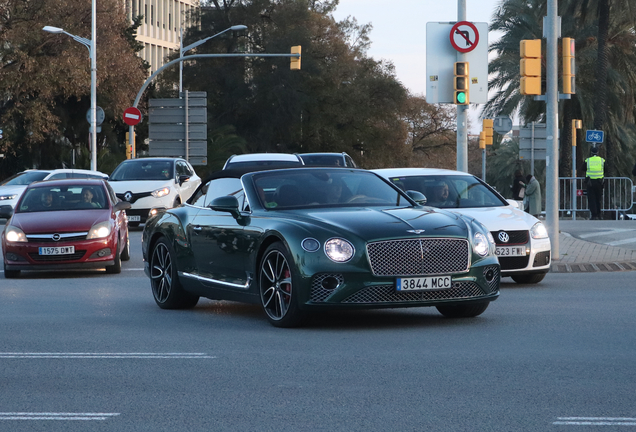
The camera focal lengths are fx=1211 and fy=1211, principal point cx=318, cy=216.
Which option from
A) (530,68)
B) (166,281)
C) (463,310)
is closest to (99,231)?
(166,281)

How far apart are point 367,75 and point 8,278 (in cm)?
5495

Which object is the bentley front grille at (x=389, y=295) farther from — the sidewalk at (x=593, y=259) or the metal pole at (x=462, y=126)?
the metal pole at (x=462, y=126)

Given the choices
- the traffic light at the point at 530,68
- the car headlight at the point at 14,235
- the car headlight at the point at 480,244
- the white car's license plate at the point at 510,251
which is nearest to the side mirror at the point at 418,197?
the car headlight at the point at 480,244

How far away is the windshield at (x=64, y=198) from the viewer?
59.2 ft

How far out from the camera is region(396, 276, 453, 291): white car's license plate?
33.1ft

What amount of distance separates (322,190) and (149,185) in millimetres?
17915

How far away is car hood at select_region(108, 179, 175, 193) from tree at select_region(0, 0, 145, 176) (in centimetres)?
2069

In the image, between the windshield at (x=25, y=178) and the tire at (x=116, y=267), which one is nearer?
the tire at (x=116, y=267)

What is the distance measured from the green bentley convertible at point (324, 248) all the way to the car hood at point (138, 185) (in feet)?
54.1

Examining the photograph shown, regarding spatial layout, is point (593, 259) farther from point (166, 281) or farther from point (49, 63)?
point (49, 63)

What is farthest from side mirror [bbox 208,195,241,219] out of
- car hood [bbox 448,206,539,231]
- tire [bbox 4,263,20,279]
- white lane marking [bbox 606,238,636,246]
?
white lane marking [bbox 606,238,636,246]

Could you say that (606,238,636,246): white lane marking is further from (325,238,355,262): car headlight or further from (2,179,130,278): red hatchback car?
(325,238,355,262): car headlight

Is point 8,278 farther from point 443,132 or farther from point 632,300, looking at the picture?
point 443,132

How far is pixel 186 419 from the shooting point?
6.43 meters
